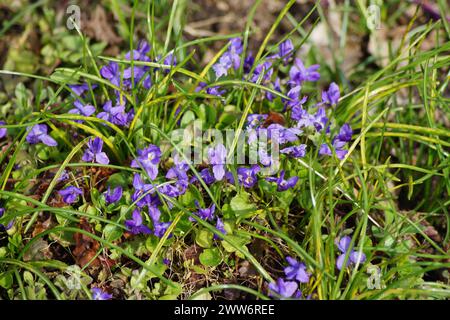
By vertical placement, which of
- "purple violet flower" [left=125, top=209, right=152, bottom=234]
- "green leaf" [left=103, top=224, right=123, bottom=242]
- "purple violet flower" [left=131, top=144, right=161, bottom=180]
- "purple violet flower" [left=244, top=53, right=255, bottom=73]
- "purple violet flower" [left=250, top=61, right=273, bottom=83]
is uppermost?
"purple violet flower" [left=244, top=53, right=255, bottom=73]

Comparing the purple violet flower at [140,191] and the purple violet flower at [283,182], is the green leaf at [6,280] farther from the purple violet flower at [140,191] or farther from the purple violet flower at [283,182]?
the purple violet flower at [283,182]

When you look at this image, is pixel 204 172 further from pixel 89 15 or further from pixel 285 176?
pixel 89 15

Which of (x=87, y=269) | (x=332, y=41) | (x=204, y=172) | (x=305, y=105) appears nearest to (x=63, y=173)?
(x=87, y=269)

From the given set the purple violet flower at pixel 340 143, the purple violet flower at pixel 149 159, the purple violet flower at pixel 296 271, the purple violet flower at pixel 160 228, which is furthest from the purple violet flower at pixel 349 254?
the purple violet flower at pixel 149 159

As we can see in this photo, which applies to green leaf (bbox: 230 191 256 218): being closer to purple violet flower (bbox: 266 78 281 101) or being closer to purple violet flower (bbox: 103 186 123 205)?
purple violet flower (bbox: 103 186 123 205)

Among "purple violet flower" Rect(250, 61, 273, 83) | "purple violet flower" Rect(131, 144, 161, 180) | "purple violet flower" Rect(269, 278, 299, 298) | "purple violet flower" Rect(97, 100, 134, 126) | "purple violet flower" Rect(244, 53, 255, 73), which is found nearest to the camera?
"purple violet flower" Rect(269, 278, 299, 298)

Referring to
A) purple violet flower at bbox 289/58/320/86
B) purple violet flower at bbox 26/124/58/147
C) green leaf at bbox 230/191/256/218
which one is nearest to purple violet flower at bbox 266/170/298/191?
green leaf at bbox 230/191/256/218

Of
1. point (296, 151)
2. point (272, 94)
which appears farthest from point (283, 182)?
point (272, 94)
